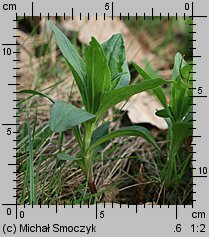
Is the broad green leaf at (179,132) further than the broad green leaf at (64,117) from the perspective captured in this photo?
Yes

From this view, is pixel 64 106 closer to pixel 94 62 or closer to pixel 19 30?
pixel 94 62

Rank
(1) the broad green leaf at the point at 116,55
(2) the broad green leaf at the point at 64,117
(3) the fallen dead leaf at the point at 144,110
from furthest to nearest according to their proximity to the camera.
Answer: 1. (3) the fallen dead leaf at the point at 144,110
2. (1) the broad green leaf at the point at 116,55
3. (2) the broad green leaf at the point at 64,117

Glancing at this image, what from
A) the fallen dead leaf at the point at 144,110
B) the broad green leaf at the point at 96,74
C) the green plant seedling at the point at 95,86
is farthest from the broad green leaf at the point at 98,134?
the fallen dead leaf at the point at 144,110

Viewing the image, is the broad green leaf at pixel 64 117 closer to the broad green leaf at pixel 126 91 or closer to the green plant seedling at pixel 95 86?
the green plant seedling at pixel 95 86

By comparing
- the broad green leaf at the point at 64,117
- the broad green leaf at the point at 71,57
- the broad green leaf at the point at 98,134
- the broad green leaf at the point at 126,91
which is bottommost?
the broad green leaf at the point at 98,134

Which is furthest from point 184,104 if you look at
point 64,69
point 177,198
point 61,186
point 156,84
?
point 64,69

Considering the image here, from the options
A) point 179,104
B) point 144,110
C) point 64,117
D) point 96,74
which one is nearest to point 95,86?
point 96,74
